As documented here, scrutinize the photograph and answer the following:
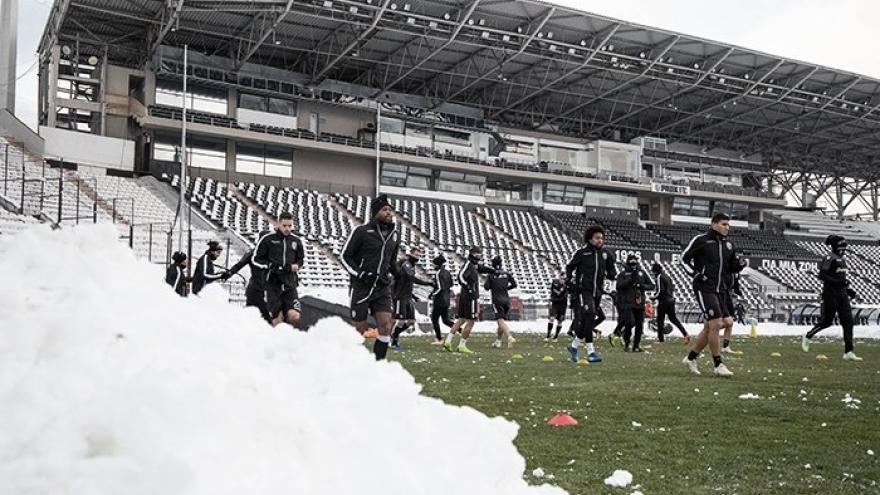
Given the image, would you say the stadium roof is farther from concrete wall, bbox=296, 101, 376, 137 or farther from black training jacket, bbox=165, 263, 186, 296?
black training jacket, bbox=165, 263, 186, 296

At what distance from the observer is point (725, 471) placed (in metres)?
4.38

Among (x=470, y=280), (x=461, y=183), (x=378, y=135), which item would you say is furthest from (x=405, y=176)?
(x=470, y=280)

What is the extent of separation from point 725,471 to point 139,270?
3.26m

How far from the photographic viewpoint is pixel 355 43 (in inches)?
1390

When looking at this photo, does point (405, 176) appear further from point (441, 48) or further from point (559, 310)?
point (559, 310)

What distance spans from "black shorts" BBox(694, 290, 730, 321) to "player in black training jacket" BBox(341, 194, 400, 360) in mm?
3759

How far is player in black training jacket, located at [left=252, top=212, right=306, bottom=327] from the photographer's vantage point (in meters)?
9.80

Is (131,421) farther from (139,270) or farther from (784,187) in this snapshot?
(784,187)

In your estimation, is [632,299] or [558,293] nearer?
[632,299]

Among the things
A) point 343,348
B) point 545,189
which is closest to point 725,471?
point 343,348

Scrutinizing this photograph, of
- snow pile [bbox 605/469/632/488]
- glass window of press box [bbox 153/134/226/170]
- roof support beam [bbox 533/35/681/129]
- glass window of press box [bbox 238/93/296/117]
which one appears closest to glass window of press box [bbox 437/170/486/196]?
roof support beam [bbox 533/35/681/129]

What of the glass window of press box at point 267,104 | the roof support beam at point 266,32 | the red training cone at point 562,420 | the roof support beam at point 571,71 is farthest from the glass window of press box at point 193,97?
the red training cone at point 562,420

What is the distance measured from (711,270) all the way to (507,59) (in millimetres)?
31057

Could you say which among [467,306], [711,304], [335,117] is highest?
[335,117]
